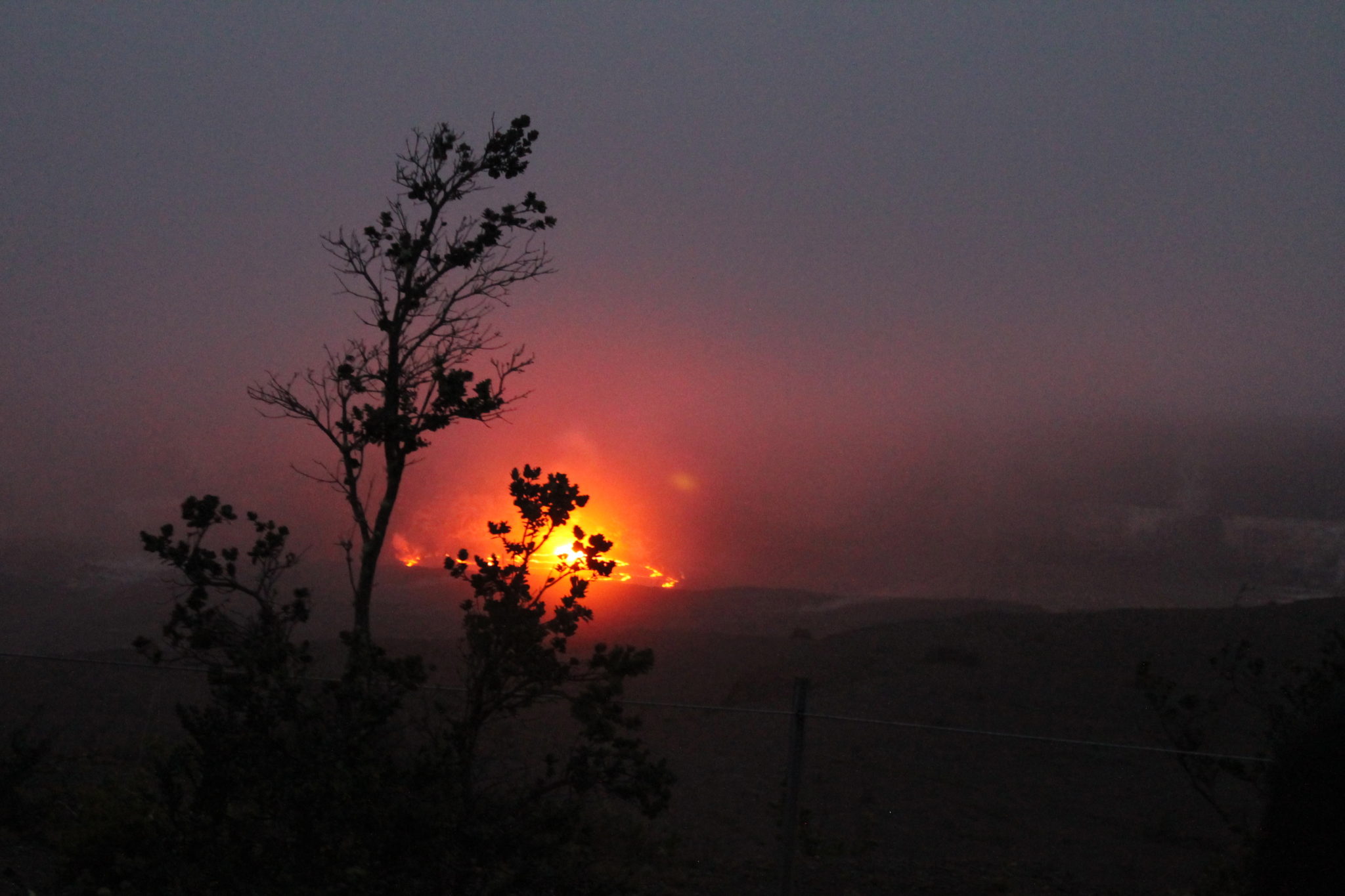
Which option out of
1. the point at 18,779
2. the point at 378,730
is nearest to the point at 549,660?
the point at 378,730

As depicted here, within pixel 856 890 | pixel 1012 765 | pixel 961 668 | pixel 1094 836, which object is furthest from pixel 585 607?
pixel 961 668

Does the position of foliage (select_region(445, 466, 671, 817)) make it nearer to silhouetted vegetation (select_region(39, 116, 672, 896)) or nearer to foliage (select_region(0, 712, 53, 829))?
silhouetted vegetation (select_region(39, 116, 672, 896))

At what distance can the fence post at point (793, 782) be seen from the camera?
22.4 feet

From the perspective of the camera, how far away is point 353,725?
7418 millimetres

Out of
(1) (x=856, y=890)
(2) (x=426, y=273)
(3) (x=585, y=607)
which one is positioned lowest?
(1) (x=856, y=890)

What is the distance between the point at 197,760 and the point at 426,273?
433 centimetres

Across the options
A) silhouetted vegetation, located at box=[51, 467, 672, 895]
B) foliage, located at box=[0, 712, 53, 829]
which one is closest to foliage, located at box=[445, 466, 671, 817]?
silhouetted vegetation, located at box=[51, 467, 672, 895]

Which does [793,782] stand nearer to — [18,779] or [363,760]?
[363,760]

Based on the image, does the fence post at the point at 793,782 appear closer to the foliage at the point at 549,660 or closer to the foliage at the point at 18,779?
the foliage at the point at 549,660

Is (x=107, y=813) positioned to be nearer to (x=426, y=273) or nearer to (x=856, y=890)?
(x=426, y=273)

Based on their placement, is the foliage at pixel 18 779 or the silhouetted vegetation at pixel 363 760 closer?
the silhouetted vegetation at pixel 363 760

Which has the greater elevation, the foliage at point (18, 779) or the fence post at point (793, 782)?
the fence post at point (793, 782)

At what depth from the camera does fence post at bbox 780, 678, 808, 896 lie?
681 centimetres

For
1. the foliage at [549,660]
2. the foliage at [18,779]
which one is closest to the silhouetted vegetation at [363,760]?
the foliage at [549,660]
